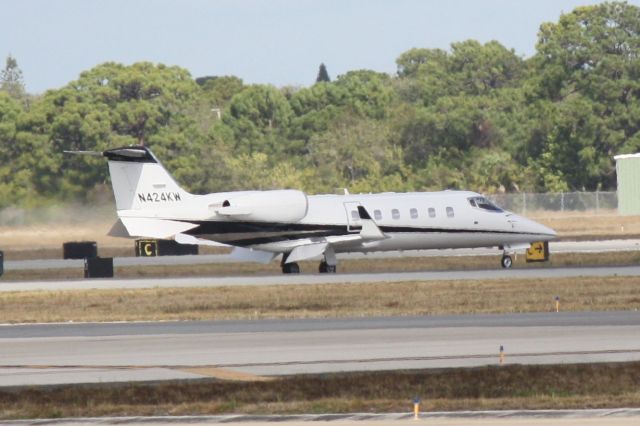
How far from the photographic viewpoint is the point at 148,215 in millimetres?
49781

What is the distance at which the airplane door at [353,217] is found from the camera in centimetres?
5209

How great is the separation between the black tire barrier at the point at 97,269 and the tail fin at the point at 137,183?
521cm

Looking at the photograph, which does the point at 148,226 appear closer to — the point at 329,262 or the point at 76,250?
the point at 329,262

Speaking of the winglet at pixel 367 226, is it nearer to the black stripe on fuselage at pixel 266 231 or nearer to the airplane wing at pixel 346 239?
the airplane wing at pixel 346 239

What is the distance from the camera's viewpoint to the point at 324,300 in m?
40.5

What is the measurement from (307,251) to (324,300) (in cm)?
1128

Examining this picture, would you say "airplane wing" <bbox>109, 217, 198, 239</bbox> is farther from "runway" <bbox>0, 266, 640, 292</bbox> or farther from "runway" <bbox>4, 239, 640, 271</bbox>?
"runway" <bbox>4, 239, 640, 271</bbox>

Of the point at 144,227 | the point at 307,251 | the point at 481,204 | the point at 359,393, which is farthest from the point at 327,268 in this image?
the point at 359,393

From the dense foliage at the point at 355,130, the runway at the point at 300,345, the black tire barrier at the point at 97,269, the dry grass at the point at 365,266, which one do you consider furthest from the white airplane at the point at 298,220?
the dense foliage at the point at 355,130

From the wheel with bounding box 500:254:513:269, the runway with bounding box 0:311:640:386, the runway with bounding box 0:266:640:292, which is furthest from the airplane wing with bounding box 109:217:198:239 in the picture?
the runway with bounding box 0:311:640:386

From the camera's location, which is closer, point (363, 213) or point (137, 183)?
point (137, 183)

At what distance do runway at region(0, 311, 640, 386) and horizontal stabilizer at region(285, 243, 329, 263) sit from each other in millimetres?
15597

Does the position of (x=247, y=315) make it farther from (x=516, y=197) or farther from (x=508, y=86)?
(x=508, y=86)

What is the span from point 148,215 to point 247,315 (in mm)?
13201
